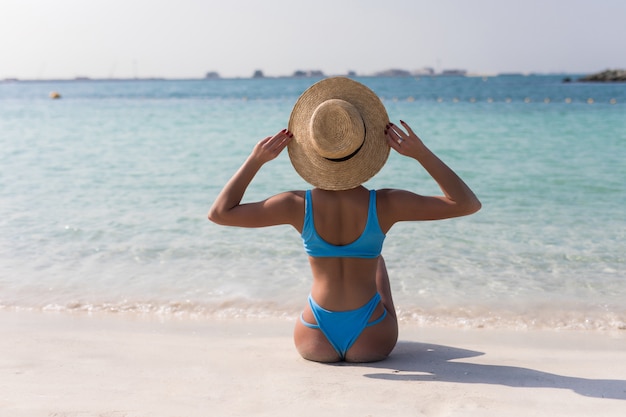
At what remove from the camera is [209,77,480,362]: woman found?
3.33 m

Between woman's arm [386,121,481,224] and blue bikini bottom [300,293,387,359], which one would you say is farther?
blue bikini bottom [300,293,387,359]

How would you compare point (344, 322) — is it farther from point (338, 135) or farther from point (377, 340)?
point (338, 135)

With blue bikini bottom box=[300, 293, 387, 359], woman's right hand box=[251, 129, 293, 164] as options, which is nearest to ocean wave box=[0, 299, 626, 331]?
blue bikini bottom box=[300, 293, 387, 359]

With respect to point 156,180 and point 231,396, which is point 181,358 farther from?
point 156,180

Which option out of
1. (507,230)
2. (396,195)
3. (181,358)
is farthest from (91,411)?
(507,230)

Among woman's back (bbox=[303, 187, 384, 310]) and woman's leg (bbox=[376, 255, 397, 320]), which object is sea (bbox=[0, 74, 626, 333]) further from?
woman's back (bbox=[303, 187, 384, 310])

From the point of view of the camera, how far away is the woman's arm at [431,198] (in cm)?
334

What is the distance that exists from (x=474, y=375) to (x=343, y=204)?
3.48 feet

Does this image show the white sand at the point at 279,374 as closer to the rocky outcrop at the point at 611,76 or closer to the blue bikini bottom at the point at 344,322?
the blue bikini bottom at the point at 344,322

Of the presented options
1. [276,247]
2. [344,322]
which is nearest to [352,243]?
[344,322]

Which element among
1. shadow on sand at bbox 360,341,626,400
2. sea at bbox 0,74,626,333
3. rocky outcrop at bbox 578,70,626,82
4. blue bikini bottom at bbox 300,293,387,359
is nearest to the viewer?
shadow on sand at bbox 360,341,626,400

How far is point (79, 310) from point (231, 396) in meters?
2.34

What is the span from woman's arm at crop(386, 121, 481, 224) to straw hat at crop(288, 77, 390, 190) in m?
0.10

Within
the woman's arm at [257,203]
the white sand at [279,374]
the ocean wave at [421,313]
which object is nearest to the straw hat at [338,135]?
the woman's arm at [257,203]
